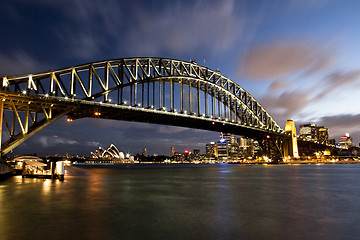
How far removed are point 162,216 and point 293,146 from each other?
338 ft

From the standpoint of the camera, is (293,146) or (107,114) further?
(293,146)

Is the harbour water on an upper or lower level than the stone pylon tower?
lower

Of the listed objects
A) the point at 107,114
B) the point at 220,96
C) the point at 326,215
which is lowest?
the point at 326,215

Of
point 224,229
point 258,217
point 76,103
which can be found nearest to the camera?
point 224,229

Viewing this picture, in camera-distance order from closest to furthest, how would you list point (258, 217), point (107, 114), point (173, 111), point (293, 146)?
point (258, 217)
point (107, 114)
point (173, 111)
point (293, 146)

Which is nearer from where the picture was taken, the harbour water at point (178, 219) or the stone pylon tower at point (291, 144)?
the harbour water at point (178, 219)

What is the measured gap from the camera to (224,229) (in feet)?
28.7

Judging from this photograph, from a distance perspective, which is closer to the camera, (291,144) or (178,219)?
(178,219)

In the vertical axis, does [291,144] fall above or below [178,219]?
above

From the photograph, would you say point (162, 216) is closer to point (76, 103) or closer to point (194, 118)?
point (76, 103)

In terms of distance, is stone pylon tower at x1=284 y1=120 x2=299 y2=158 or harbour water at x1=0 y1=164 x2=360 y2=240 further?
stone pylon tower at x1=284 y1=120 x2=299 y2=158

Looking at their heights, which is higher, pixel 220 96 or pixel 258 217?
pixel 220 96

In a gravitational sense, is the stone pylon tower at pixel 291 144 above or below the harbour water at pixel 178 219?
above

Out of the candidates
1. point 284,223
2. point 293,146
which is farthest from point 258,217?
point 293,146
